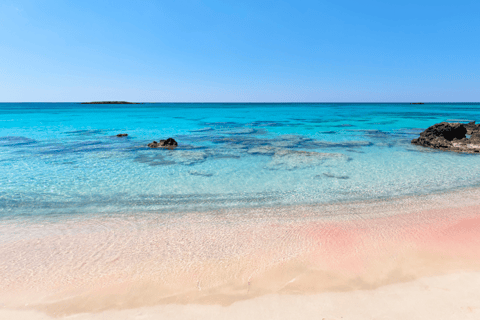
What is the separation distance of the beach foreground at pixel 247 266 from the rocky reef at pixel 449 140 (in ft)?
40.0

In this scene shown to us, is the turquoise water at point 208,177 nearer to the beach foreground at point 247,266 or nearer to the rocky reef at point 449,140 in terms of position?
the beach foreground at point 247,266

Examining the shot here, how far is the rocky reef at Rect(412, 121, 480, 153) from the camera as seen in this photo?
16.8 metres

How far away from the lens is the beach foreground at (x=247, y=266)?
13.3 feet

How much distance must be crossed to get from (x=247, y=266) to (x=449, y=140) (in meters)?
21.6

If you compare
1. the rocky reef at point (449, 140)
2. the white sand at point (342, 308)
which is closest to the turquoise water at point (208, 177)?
the rocky reef at point (449, 140)

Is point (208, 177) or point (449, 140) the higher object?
point (449, 140)

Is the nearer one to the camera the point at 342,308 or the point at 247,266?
the point at 342,308

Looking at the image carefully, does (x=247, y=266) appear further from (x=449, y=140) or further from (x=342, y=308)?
(x=449, y=140)

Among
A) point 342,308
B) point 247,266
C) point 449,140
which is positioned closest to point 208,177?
point 247,266

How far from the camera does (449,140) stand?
63.1 ft

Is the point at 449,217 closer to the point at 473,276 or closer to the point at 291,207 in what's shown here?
the point at 473,276

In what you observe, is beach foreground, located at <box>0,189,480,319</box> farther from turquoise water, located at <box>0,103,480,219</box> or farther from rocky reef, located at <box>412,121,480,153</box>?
rocky reef, located at <box>412,121,480,153</box>

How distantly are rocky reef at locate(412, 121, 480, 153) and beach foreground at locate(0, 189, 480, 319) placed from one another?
1218cm

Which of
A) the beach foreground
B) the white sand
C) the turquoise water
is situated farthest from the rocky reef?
the white sand
